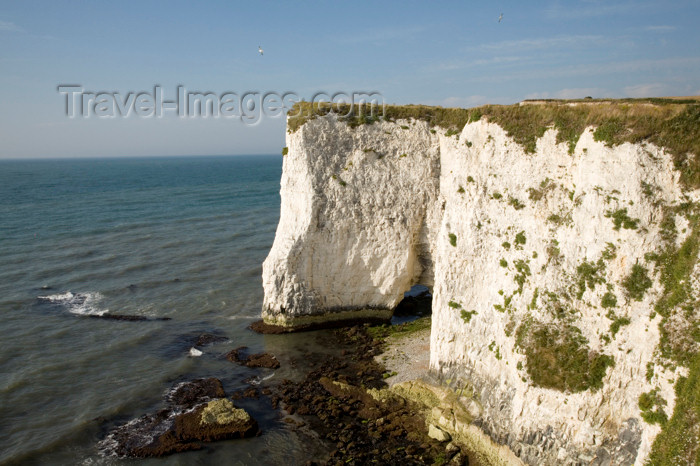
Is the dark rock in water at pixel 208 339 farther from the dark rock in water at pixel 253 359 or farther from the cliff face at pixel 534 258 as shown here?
the cliff face at pixel 534 258

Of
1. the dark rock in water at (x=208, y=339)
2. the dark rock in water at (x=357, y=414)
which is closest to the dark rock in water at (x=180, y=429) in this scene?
the dark rock in water at (x=357, y=414)

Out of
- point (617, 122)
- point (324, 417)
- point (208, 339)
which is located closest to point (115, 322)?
point (208, 339)

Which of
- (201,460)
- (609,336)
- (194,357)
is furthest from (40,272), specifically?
(609,336)

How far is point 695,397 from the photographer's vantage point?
537 inches

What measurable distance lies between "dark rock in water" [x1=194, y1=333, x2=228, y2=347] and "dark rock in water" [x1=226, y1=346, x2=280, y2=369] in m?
1.88

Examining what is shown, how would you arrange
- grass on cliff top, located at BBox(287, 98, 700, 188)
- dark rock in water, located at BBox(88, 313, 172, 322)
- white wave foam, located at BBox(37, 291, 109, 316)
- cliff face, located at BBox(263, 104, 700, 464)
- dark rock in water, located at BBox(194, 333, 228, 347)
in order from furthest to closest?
white wave foam, located at BBox(37, 291, 109, 316) < dark rock in water, located at BBox(88, 313, 172, 322) < dark rock in water, located at BBox(194, 333, 228, 347) < grass on cliff top, located at BBox(287, 98, 700, 188) < cliff face, located at BBox(263, 104, 700, 464)

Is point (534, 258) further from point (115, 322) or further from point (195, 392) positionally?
point (115, 322)

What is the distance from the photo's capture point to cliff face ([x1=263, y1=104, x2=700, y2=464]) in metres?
15.5

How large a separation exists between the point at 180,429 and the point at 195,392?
119 inches

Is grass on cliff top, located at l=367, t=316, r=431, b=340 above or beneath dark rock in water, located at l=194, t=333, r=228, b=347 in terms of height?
above

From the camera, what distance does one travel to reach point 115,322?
29.8m

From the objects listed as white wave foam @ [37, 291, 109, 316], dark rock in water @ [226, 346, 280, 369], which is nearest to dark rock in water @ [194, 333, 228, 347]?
dark rock in water @ [226, 346, 280, 369]

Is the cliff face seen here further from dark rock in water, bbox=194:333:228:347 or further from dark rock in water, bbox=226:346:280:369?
dark rock in water, bbox=194:333:228:347

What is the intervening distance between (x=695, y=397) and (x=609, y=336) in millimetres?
2898
